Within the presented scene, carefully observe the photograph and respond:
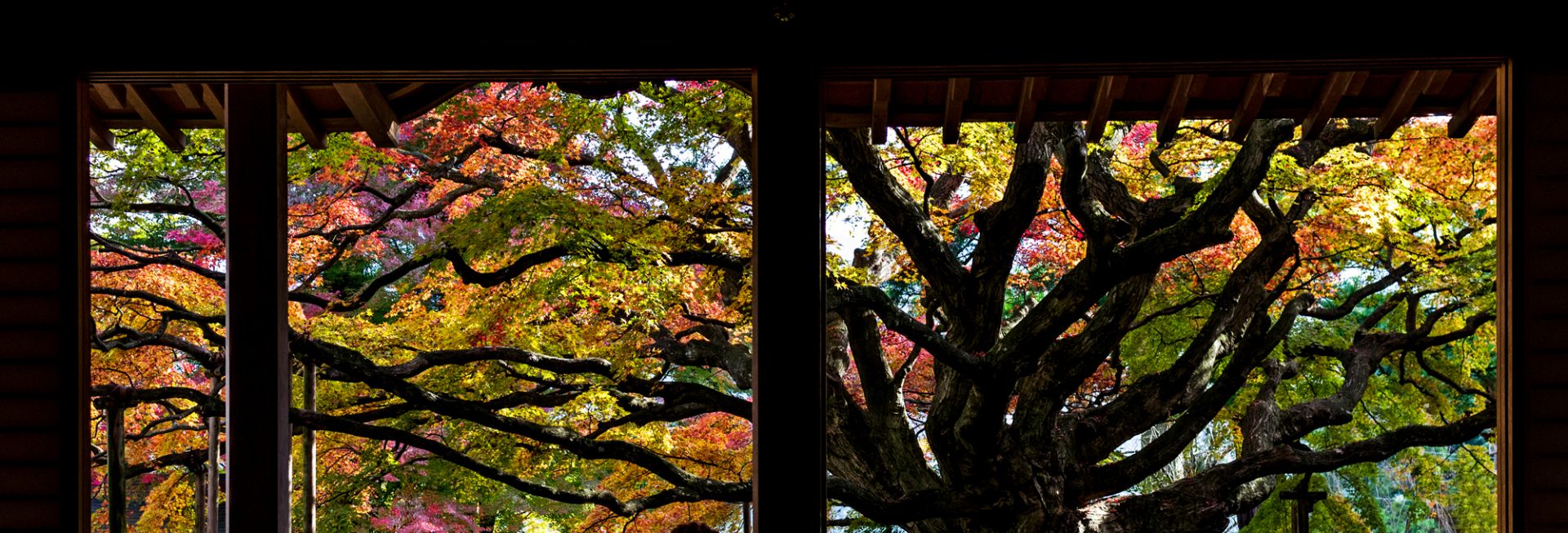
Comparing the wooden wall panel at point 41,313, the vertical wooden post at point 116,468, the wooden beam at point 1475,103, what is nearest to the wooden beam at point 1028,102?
the wooden beam at point 1475,103

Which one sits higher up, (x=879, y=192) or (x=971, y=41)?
(x=879, y=192)

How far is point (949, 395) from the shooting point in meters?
6.00

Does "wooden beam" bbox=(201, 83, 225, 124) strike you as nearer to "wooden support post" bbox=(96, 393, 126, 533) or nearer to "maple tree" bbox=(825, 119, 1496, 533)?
"wooden support post" bbox=(96, 393, 126, 533)

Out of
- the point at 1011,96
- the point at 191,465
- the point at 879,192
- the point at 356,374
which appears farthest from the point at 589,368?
the point at 1011,96

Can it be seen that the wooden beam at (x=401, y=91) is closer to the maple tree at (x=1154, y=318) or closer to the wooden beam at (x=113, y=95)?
the wooden beam at (x=113, y=95)

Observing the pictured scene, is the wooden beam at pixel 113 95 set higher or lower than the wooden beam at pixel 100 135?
higher

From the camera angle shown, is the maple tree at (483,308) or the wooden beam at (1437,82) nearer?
the wooden beam at (1437,82)

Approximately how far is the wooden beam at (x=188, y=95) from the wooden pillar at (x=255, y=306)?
321mm

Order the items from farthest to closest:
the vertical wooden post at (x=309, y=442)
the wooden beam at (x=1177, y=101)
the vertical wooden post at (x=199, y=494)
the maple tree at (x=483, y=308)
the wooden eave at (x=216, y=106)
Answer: the vertical wooden post at (x=309, y=442) → the maple tree at (x=483, y=308) → the vertical wooden post at (x=199, y=494) → the wooden eave at (x=216, y=106) → the wooden beam at (x=1177, y=101)

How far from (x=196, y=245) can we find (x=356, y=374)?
68.9 inches

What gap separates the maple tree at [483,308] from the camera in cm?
602

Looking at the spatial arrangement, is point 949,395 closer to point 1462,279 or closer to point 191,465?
point 1462,279

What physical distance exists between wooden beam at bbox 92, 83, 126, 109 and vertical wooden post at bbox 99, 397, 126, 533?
2768 mm

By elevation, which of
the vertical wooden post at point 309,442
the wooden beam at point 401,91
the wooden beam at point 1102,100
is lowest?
the vertical wooden post at point 309,442
